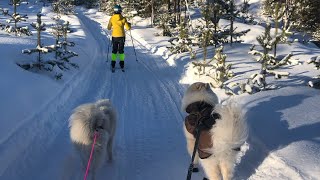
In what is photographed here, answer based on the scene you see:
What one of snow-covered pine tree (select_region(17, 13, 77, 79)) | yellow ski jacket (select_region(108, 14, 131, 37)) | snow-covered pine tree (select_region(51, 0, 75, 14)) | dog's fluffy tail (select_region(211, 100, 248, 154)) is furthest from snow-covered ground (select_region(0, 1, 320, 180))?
snow-covered pine tree (select_region(51, 0, 75, 14))

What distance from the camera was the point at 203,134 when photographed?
392 centimetres

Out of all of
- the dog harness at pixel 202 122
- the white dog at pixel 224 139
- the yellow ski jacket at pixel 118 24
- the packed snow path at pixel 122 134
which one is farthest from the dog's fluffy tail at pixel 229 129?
the yellow ski jacket at pixel 118 24

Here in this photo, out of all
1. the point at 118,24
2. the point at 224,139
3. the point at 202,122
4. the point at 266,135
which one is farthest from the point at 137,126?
the point at 118,24

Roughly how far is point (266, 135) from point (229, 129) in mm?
1831

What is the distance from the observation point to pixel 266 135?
17.0 ft

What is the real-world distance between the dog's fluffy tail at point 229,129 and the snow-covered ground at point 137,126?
940mm

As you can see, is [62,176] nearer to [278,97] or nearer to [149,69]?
[278,97]

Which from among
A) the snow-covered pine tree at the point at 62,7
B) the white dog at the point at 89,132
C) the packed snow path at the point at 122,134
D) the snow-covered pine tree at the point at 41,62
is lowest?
the packed snow path at the point at 122,134

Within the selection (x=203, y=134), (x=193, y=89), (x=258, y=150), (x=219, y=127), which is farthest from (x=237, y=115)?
(x=258, y=150)

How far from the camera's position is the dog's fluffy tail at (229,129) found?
357 cm

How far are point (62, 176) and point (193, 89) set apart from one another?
82.1 inches

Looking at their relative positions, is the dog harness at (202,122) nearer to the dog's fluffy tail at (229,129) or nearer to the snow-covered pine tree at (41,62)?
the dog's fluffy tail at (229,129)

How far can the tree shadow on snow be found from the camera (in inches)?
184

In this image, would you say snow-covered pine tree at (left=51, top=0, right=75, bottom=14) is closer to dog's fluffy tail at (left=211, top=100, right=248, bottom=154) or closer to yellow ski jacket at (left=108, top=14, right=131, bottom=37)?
yellow ski jacket at (left=108, top=14, right=131, bottom=37)
